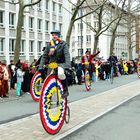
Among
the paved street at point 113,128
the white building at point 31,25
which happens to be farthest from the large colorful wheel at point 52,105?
the white building at point 31,25

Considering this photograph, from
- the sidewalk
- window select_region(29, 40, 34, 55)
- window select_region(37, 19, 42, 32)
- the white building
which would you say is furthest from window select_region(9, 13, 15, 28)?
the sidewalk

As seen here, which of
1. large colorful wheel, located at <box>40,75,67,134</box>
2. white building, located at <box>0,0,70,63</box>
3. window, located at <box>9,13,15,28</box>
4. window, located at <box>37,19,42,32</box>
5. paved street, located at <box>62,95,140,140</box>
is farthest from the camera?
window, located at <box>37,19,42,32</box>

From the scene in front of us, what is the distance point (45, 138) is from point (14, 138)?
1.79 feet

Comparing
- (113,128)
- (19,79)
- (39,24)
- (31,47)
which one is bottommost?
(113,128)

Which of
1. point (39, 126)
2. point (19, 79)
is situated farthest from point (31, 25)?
point (39, 126)

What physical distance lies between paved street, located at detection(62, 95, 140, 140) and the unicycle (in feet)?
1.23

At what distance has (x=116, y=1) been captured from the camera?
42.0 meters

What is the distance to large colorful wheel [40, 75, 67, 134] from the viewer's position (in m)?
7.48

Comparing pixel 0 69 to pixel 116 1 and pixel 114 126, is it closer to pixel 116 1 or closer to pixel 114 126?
pixel 114 126

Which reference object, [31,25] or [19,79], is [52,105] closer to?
[19,79]

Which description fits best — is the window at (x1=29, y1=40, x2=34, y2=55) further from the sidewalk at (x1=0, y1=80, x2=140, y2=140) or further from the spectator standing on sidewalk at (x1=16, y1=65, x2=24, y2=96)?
the sidewalk at (x1=0, y1=80, x2=140, y2=140)

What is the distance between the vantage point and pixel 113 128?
8.52 metres

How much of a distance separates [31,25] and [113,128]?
162ft

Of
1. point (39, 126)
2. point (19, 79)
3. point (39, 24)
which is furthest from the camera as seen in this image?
point (39, 24)
